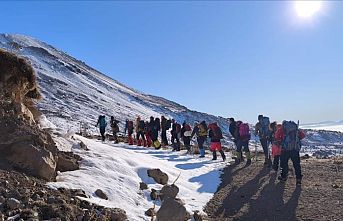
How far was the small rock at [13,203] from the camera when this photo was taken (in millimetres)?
6375

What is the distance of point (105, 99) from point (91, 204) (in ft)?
247

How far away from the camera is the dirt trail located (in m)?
9.23

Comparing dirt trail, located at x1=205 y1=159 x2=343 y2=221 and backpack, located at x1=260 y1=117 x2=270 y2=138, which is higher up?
backpack, located at x1=260 y1=117 x2=270 y2=138

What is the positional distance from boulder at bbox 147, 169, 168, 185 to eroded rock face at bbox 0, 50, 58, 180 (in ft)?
9.26

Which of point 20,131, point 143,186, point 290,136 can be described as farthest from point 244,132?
point 20,131

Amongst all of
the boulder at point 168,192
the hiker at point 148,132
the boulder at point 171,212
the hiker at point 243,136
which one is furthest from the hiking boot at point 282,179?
the hiker at point 148,132

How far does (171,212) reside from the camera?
309 inches

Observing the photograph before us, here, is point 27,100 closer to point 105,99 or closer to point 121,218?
point 121,218

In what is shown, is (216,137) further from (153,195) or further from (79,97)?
(79,97)

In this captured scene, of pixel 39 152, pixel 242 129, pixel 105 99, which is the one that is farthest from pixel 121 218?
pixel 105 99

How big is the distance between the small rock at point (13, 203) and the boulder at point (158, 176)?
4929 millimetres

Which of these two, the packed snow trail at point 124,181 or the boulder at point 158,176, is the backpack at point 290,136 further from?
the boulder at point 158,176

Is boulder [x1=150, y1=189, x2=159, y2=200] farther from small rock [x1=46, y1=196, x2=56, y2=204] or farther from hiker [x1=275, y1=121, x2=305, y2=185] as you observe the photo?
hiker [x1=275, y1=121, x2=305, y2=185]

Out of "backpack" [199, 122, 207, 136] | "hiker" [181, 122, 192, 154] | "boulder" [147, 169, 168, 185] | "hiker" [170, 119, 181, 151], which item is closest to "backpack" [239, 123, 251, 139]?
"backpack" [199, 122, 207, 136]
